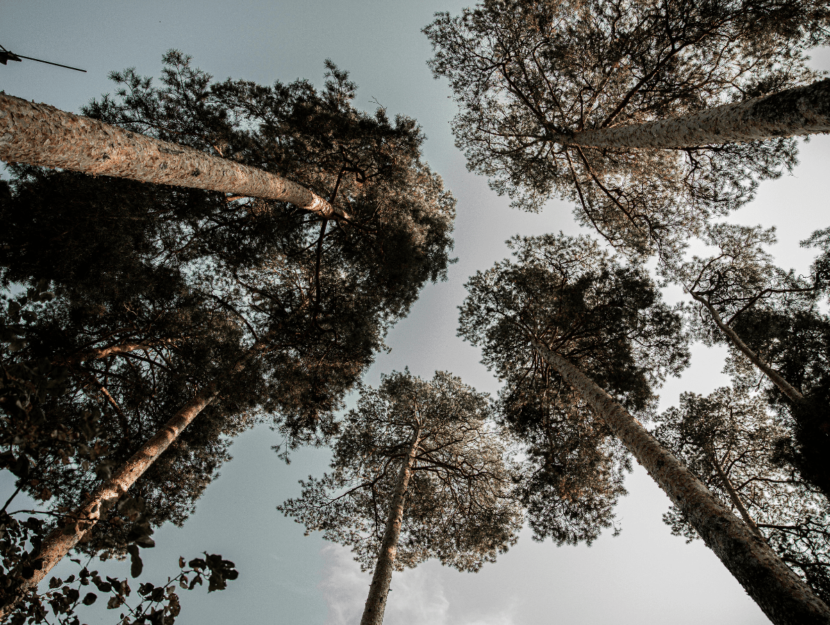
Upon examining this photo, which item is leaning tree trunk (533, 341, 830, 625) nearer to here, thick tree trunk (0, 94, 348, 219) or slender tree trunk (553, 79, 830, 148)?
slender tree trunk (553, 79, 830, 148)

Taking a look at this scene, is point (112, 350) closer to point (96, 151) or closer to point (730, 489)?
point (96, 151)

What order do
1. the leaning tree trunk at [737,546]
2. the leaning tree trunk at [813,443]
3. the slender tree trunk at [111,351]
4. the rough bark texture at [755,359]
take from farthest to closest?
the rough bark texture at [755,359]
the slender tree trunk at [111,351]
the leaning tree trunk at [813,443]
the leaning tree trunk at [737,546]

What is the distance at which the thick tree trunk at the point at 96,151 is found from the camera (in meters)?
2.30

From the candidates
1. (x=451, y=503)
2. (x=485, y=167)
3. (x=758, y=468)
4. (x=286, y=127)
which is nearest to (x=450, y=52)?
(x=485, y=167)

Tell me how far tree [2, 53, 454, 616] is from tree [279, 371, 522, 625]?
2622 millimetres

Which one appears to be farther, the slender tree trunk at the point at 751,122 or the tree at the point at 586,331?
the tree at the point at 586,331

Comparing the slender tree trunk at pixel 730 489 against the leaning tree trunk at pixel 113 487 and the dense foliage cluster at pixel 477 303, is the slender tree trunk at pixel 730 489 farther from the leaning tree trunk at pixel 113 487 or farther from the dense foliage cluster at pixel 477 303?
the leaning tree trunk at pixel 113 487

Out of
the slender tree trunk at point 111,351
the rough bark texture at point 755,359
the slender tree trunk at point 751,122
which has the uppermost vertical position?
the rough bark texture at point 755,359

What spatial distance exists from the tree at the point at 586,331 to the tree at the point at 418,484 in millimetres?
2644

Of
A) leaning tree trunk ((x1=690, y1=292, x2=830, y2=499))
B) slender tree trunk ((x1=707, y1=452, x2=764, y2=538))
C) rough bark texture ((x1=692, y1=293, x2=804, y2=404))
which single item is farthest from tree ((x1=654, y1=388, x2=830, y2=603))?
leaning tree trunk ((x1=690, y1=292, x2=830, y2=499))

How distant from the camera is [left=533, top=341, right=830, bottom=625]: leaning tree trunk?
2.82 metres

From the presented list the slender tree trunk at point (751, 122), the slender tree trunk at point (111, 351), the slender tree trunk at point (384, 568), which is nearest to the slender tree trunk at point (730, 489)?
the slender tree trunk at point (384, 568)

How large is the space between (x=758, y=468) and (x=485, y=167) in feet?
37.1

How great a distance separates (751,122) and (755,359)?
7117mm
